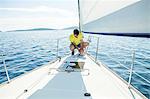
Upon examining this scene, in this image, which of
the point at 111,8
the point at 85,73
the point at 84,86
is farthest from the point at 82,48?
the point at 111,8

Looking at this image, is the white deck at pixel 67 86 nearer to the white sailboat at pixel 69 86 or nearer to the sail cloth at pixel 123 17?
the white sailboat at pixel 69 86

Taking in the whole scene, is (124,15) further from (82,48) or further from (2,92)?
(82,48)

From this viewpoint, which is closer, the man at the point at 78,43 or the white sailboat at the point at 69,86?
the white sailboat at the point at 69,86

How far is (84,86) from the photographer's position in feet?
10.9

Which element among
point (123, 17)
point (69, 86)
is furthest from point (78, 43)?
point (123, 17)

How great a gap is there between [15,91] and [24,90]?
0.14 metres

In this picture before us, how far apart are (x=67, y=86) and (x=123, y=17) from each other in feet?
6.42

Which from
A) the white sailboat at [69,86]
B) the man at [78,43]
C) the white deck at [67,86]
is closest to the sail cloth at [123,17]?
the white sailboat at [69,86]

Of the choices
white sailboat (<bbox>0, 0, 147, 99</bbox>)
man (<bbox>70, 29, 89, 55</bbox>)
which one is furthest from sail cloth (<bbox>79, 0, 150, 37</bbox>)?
man (<bbox>70, 29, 89, 55</bbox>)

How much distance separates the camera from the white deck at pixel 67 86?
2.88 meters

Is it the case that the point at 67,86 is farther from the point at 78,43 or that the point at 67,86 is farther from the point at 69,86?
the point at 78,43

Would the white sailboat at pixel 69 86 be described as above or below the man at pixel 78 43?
below

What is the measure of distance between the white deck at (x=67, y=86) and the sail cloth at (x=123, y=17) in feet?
3.83

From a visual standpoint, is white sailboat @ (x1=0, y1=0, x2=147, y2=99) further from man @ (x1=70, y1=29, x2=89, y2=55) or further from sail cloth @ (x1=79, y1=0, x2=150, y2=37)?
man @ (x1=70, y1=29, x2=89, y2=55)
